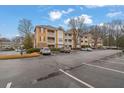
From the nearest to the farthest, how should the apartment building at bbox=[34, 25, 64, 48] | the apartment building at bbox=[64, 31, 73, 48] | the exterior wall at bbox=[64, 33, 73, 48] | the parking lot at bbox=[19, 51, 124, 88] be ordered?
the parking lot at bbox=[19, 51, 124, 88], the apartment building at bbox=[34, 25, 64, 48], the apartment building at bbox=[64, 31, 73, 48], the exterior wall at bbox=[64, 33, 73, 48]

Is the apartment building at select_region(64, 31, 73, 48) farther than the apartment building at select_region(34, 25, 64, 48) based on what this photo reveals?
Yes

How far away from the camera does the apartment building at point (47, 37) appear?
50.3 meters

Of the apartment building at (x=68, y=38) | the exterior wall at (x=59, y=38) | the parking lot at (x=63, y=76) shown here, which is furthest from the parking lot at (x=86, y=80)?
the apartment building at (x=68, y=38)

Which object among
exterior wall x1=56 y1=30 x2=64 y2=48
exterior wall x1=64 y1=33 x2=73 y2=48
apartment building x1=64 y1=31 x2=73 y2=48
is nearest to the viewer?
exterior wall x1=56 y1=30 x2=64 y2=48

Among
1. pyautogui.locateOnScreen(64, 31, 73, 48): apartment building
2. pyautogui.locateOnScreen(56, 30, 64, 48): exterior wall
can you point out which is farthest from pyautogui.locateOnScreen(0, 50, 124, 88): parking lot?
pyautogui.locateOnScreen(64, 31, 73, 48): apartment building

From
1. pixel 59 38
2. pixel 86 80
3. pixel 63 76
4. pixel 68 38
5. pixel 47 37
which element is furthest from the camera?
pixel 68 38

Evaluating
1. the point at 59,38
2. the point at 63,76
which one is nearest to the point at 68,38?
the point at 59,38

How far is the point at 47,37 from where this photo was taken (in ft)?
174

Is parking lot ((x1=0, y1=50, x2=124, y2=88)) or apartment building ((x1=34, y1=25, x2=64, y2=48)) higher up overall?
apartment building ((x1=34, y1=25, x2=64, y2=48))

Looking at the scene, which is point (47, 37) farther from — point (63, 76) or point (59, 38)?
point (63, 76)

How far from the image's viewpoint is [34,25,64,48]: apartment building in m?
50.3

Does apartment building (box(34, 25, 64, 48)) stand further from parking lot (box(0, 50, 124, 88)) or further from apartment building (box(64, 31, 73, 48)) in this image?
parking lot (box(0, 50, 124, 88))

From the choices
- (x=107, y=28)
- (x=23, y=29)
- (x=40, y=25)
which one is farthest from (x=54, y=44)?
(x=107, y=28)

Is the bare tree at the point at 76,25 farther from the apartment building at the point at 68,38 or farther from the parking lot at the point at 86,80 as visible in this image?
the parking lot at the point at 86,80
